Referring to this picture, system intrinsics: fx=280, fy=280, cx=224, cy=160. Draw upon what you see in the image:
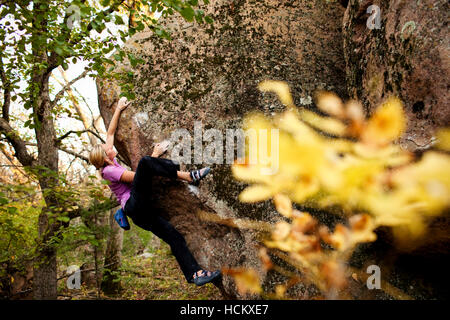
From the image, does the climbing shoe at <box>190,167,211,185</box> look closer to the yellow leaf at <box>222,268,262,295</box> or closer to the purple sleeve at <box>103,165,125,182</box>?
the purple sleeve at <box>103,165,125,182</box>

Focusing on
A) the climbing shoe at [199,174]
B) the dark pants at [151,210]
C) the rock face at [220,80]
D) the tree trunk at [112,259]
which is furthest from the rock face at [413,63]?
the tree trunk at [112,259]

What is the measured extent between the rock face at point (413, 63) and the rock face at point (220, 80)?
3.27ft

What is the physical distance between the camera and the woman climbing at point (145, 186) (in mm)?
3412

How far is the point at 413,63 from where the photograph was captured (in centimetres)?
228

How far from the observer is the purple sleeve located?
3.63 meters

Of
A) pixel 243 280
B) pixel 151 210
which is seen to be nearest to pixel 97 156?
pixel 151 210

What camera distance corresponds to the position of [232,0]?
14.2ft

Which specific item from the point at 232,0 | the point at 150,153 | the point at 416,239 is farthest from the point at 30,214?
the point at 416,239

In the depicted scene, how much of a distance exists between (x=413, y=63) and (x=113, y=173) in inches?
135

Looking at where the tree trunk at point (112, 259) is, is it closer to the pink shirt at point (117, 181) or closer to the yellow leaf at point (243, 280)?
the pink shirt at point (117, 181)
